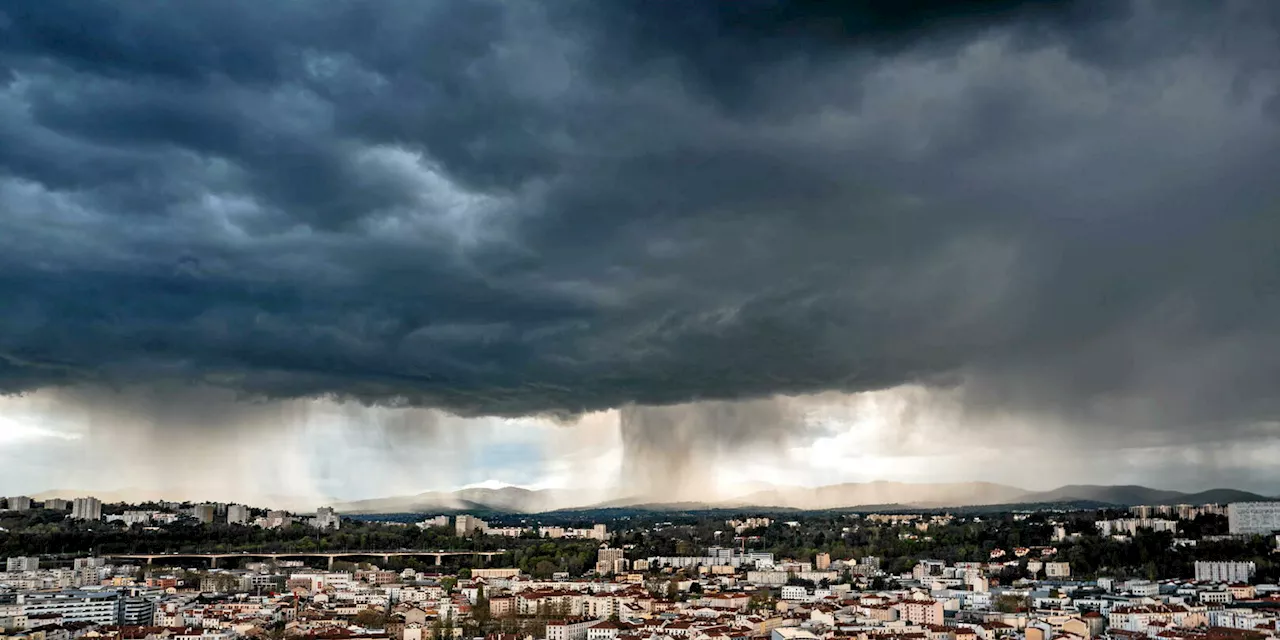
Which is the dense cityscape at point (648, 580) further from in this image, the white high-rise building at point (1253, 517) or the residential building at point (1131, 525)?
the residential building at point (1131, 525)

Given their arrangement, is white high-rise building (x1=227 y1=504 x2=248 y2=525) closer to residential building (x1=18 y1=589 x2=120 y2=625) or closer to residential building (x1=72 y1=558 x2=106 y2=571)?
residential building (x1=72 y1=558 x2=106 y2=571)

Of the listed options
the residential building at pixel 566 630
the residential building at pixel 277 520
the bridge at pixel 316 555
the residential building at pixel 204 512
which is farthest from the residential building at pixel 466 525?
the residential building at pixel 566 630

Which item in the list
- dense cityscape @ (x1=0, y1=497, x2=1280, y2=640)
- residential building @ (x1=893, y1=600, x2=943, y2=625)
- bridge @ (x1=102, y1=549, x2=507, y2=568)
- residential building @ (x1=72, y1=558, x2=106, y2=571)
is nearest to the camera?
dense cityscape @ (x1=0, y1=497, x2=1280, y2=640)

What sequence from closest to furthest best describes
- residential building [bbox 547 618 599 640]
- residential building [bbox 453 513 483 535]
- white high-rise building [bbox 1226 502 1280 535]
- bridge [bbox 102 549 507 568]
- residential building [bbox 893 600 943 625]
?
residential building [bbox 547 618 599 640] → residential building [bbox 893 600 943 625] → bridge [bbox 102 549 507 568] → white high-rise building [bbox 1226 502 1280 535] → residential building [bbox 453 513 483 535]

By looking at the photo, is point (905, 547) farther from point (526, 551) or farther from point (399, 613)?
point (399, 613)

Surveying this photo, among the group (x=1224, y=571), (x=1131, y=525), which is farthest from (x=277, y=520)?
(x=1224, y=571)

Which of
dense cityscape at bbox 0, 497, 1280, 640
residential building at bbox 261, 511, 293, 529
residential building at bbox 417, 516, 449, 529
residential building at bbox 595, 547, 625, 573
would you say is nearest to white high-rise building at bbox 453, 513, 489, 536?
residential building at bbox 417, 516, 449, 529
